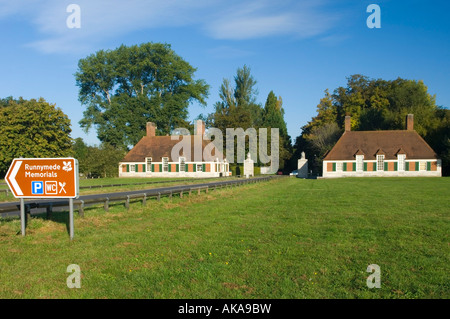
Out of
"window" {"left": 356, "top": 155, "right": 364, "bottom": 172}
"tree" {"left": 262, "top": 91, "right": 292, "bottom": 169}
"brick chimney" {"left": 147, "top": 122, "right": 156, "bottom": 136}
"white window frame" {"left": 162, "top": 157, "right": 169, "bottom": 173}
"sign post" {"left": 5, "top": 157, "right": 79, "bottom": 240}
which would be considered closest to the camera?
"sign post" {"left": 5, "top": 157, "right": 79, "bottom": 240}

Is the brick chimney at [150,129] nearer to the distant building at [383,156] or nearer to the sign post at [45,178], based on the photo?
the distant building at [383,156]

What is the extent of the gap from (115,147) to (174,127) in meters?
11.0

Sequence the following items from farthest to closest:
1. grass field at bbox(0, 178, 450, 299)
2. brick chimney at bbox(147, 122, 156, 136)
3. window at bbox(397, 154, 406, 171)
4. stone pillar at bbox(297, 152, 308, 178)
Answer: stone pillar at bbox(297, 152, 308, 178) → brick chimney at bbox(147, 122, 156, 136) → window at bbox(397, 154, 406, 171) → grass field at bbox(0, 178, 450, 299)

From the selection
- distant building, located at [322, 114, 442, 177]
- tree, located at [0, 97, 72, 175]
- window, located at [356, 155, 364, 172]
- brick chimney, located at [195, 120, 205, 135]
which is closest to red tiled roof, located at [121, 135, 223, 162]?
brick chimney, located at [195, 120, 205, 135]

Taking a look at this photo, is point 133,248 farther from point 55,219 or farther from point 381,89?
point 381,89

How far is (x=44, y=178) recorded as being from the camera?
34.0ft

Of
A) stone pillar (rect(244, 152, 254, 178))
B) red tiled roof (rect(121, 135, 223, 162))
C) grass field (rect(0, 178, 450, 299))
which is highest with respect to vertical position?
red tiled roof (rect(121, 135, 223, 162))

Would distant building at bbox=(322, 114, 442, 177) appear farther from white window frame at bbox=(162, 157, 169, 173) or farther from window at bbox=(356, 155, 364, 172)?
white window frame at bbox=(162, 157, 169, 173)

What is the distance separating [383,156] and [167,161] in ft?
107

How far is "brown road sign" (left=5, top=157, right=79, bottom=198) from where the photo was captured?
33.4 feet

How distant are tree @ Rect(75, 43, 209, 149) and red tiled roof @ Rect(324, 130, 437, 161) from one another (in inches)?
1096

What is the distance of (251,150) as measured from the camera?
7069cm

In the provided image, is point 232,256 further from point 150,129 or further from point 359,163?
point 150,129
